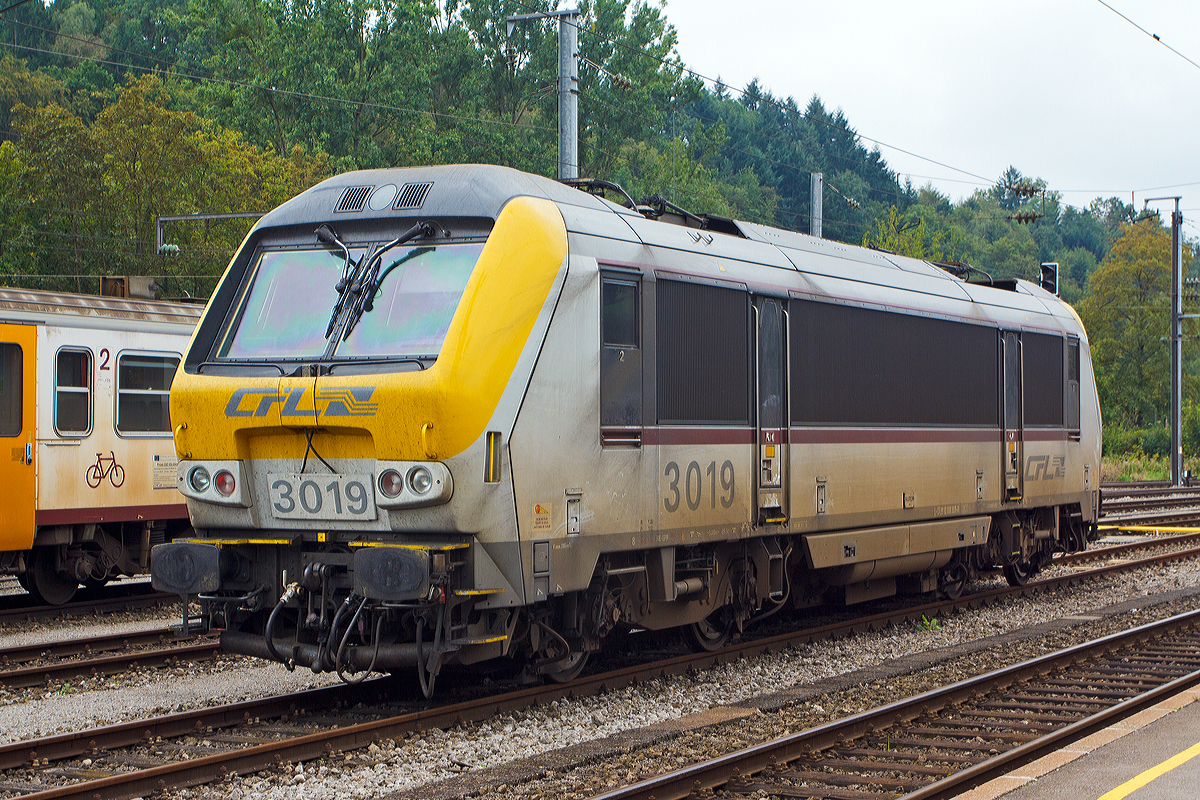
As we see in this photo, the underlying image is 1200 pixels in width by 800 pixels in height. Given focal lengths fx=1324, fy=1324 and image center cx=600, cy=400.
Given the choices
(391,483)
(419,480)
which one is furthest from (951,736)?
(391,483)

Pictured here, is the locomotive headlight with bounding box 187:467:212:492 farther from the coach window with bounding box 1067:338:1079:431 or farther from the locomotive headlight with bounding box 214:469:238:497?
the coach window with bounding box 1067:338:1079:431

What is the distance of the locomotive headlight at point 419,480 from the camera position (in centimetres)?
793

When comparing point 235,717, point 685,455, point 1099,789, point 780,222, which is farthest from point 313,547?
point 780,222

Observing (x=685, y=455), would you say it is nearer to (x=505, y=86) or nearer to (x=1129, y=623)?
(x=1129, y=623)

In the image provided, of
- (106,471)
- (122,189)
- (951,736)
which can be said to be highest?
(122,189)

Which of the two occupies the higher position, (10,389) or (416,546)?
(10,389)

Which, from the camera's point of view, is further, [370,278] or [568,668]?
[568,668]

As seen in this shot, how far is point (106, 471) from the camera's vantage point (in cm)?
1472

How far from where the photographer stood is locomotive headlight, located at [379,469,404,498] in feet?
26.4

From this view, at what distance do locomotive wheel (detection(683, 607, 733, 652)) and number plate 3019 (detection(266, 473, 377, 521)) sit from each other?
12.4 ft

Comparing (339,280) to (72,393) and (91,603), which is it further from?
(91,603)

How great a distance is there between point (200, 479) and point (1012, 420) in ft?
31.1

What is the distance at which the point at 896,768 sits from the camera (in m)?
7.76

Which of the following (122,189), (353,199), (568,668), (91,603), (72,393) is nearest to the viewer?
(353,199)
